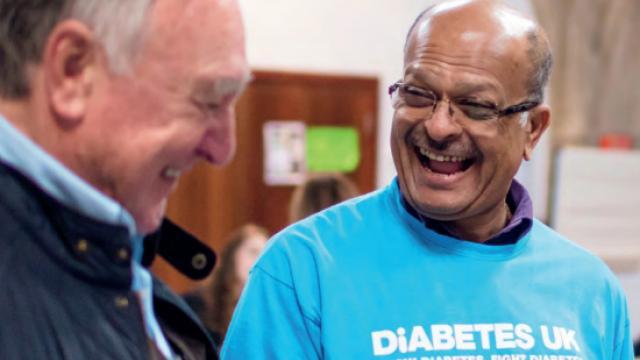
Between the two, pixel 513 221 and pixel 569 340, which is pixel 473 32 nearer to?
pixel 513 221

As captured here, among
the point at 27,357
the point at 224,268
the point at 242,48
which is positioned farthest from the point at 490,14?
the point at 224,268

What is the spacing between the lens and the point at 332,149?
167 inches

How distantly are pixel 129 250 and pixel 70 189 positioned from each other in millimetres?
92

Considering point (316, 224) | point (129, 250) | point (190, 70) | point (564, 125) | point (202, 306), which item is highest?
point (190, 70)

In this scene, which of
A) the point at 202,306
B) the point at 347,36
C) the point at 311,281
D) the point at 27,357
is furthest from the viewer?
the point at 347,36

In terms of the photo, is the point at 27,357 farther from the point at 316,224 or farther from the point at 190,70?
the point at 316,224

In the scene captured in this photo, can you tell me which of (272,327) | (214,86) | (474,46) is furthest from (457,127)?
(214,86)

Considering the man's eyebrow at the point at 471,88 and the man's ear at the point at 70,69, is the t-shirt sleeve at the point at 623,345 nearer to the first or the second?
the man's eyebrow at the point at 471,88

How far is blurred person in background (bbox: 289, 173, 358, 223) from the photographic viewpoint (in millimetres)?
3021

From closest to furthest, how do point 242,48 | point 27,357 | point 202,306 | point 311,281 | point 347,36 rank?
point 27,357 < point 242,48 < point 311,281 < point 202,306 < point 347,36

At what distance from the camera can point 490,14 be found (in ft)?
4.65

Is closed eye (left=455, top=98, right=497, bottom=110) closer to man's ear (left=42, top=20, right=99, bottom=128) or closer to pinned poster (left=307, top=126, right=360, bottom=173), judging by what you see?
man's ear (left=42, top=20, right=99, bottom=128)

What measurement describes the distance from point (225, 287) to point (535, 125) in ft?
5.37

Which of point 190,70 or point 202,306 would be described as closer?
point 190,70
